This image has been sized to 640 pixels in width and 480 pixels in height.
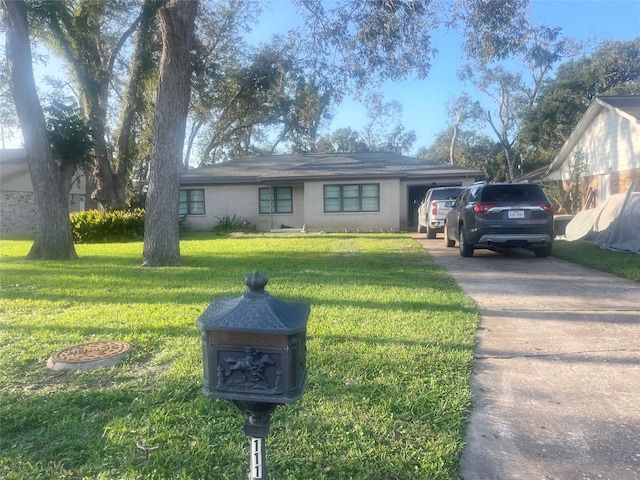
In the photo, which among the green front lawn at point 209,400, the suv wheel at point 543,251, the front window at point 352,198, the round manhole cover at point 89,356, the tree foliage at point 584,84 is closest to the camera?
the green front lawn at point 209,400

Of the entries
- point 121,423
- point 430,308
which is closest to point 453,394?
point 121,423

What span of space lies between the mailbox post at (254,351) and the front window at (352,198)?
64.8 ft

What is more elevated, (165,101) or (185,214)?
(165,101)

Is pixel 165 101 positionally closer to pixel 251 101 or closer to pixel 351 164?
pixel 351 164

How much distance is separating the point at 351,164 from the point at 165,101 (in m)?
14.3

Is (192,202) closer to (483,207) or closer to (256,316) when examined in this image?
(483,207)

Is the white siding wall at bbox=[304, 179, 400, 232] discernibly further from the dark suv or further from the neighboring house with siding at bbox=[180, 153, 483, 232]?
the dark suv

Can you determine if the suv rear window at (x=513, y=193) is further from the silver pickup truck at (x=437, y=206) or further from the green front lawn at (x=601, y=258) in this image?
the silver pickup truck at (x=437, y=206)

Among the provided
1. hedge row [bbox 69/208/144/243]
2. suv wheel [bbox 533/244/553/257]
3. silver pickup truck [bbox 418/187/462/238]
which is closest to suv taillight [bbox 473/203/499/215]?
suv wheel [bbox 533/244/553/257]

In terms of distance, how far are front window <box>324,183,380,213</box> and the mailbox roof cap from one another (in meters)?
19.7

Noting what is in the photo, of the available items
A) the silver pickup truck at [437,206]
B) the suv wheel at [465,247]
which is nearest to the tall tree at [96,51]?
the silver pickup truck at [437,206]

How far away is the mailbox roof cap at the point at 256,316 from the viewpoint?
1762 mm

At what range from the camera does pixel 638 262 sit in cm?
979

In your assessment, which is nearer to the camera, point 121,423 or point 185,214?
point 121,423
